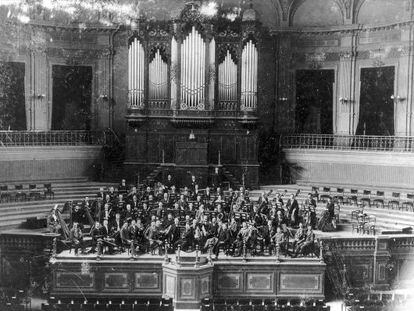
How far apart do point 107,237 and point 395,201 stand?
9.79 meters

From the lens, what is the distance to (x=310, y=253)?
16.7 meters

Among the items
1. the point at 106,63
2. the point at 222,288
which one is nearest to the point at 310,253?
the point at 222,288

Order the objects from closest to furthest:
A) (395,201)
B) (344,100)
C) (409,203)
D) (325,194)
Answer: (409,203)
(395,201)
(325,194)
(344,100)

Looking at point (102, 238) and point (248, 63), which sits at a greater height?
point (248, 63)

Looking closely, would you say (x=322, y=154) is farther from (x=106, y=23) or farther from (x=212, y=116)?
(x=106, y=23)

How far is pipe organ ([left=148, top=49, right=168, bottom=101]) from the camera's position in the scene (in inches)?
931

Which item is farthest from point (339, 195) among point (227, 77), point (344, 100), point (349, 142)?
point (227, 77)

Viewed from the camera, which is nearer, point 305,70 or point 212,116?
point 212,116

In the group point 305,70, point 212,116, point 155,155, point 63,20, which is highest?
point 63,20

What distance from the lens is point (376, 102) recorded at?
78.6ft

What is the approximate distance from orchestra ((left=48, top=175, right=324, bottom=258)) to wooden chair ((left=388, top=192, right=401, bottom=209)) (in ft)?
10.2

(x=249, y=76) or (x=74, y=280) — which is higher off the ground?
(x=249, y=76)

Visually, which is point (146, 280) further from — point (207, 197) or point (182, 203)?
point (207, 197)

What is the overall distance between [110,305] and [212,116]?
11.8m
